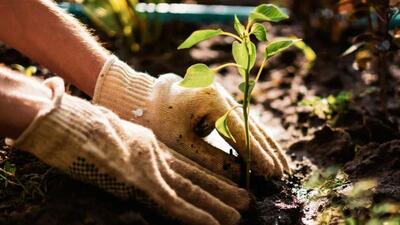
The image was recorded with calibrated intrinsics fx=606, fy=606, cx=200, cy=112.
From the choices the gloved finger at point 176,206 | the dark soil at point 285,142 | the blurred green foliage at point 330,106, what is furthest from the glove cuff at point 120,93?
the blurred green foliage at point 330,106

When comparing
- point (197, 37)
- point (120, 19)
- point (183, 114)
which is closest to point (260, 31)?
point (197, 37)

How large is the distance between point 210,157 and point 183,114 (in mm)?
155

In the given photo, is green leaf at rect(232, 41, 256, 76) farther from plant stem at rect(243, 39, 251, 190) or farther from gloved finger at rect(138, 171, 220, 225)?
gloved finger at rect(138, 171, 220, 225)

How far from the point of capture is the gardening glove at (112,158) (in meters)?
1.49

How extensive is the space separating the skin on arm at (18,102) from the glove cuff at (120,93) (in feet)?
0.93

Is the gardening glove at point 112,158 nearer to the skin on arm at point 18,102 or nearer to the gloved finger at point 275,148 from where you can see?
the skin on arm at point 18,102

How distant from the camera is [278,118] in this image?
2.66 meters

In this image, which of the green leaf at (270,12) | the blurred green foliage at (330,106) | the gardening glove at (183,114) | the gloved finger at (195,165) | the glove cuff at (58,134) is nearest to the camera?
the glove cuff at (58,134)

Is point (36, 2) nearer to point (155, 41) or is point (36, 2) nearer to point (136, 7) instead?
point (136, 7)

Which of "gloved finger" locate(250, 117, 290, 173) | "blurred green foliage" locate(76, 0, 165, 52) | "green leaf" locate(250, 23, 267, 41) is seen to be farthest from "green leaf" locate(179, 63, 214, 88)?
"blurred green foliage" locate(76, 0, 165, 52)

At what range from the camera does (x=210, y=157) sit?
180 cm

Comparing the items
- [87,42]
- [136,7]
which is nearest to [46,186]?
[87,42]

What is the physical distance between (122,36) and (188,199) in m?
1.73

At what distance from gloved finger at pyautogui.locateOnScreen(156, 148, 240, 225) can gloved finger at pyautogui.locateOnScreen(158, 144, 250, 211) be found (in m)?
0.05
